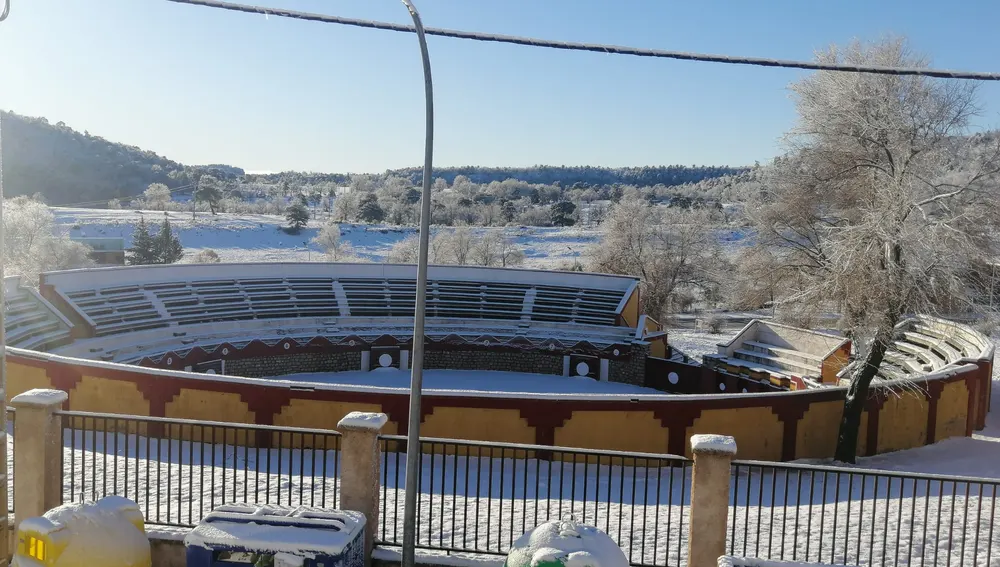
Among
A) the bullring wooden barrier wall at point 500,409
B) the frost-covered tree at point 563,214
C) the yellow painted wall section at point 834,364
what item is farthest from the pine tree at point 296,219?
the bullring wooden barrier wall at point 500,409

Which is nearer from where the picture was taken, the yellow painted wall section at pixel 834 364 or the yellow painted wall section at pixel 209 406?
the yellow painted wall section at pixel 209 406

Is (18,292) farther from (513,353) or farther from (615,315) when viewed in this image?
(615,315)

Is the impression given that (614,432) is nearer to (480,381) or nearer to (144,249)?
(480,381)

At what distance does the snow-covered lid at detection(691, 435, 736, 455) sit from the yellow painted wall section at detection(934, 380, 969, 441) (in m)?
12.1

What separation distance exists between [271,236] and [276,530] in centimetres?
8096

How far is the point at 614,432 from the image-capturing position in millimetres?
13477

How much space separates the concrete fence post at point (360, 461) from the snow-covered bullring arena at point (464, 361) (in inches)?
227

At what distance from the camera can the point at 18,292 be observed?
25781mm

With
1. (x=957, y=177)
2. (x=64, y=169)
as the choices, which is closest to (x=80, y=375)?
(x=957, y=177)

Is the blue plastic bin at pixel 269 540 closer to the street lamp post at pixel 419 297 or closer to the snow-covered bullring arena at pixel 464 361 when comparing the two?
the street lamp post at pixel 419 297

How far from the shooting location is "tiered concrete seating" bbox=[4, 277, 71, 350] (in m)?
22.9

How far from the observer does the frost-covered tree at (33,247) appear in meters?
45.8

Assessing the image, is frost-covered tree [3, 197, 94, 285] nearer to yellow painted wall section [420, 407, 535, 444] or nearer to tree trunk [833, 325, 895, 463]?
yellow painted wall section [420, 407, 535, 444]

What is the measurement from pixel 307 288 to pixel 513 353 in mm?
9589
